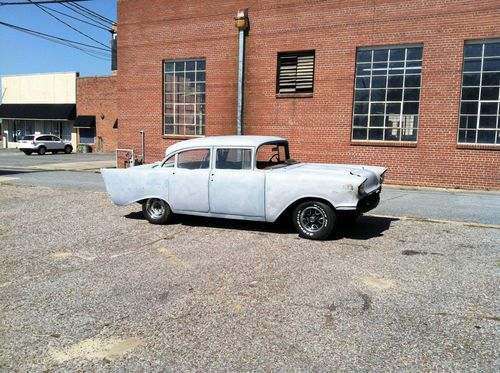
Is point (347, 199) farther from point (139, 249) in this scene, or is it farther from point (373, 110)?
point (373, 110)

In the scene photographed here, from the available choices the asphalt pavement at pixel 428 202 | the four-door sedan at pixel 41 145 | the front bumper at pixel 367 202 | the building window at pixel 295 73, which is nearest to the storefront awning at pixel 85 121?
the four-door sedan at pixel 41 145

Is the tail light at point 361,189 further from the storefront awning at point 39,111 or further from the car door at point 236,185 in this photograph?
the storefront awning at point 39,111

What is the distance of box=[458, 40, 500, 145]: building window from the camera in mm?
12578

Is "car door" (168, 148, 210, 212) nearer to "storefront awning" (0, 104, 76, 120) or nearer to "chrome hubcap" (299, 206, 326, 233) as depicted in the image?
"chrome hubcap" (299, 206, 326, 233)

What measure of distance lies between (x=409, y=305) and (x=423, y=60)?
1092 cm

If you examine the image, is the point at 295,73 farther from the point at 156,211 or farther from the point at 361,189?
the point at 361,189

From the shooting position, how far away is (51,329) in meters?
3.72

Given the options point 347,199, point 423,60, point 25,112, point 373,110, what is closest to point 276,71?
point 373,110

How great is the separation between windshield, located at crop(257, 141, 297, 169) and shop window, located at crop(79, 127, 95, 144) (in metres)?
33.7

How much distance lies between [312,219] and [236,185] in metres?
1.34

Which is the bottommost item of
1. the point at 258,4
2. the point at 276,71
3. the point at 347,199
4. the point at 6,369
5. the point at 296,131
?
the point at 6,369

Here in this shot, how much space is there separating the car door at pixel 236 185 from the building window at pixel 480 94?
28.7ft

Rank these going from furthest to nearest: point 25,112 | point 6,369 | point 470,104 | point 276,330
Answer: point 25,112, point 470,104, point 276,330, point 6,369

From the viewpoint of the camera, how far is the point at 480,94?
41.9 ft
